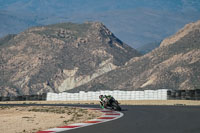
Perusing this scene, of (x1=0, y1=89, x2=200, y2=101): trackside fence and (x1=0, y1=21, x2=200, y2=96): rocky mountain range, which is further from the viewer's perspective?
(x1=0, y1=21, x2=200, y2=96): rocky mountain range

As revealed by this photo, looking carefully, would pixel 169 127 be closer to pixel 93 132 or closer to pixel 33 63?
pixel 93 132

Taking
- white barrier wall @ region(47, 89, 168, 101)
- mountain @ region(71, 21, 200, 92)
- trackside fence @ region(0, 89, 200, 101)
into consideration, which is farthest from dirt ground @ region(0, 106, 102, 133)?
mountain @ region(71, 21, 200, 92)

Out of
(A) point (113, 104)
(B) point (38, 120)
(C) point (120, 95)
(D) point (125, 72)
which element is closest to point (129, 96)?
(C) point (120, 95)

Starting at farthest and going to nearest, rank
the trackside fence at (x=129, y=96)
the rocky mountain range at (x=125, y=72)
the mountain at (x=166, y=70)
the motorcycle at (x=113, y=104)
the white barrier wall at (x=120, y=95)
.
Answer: the rocky mountain range at (x=125, y=72)
the mountain at (x=166, y=70)
the white barrier wall at (x=120, y=95)
the trackside fence at (x=129, y=96)
the motorcycle at (x=113, y=104)

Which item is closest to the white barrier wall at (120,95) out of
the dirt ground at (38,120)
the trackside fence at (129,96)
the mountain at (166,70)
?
the trackside fence at (129,96)

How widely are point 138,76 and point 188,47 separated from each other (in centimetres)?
1826

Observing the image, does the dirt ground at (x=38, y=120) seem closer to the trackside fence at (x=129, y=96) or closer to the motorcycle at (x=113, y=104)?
the motorcycle at (x=113, y=104)

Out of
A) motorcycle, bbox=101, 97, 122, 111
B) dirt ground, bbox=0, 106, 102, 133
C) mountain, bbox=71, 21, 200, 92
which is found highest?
mountain, bbox=71, 21, 200, 92

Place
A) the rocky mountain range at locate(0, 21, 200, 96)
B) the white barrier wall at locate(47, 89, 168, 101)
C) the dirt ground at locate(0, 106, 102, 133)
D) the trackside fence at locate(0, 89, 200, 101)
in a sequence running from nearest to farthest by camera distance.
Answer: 1. the dirt ground at locate(0, 106, 102, 133)
2. the trackside fence at locate(0, 89, 200, 101)
3. the white barrier wall at locate(47, 89, 168, 101)
4. the rocky mountain range at locate(0, 21, 200, 96)

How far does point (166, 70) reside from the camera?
139000mm

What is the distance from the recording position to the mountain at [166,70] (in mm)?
127812

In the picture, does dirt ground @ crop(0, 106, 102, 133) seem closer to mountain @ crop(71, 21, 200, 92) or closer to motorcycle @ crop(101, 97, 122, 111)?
motorcycle @ crop(101, 97, 122, 111)

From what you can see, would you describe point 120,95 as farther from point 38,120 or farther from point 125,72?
point 125,72

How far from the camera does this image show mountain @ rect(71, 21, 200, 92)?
419ft
